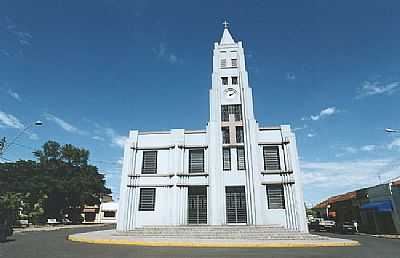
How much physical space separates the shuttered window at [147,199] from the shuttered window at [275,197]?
976 cm

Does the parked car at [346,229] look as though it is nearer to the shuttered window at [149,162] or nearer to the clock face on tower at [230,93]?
the clock face on tower at [230,93]

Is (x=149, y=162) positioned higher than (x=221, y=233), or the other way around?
(x=149, y=162)

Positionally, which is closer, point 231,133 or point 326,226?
point 231,133

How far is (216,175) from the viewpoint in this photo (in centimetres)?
2319

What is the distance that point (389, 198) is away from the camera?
29.1m

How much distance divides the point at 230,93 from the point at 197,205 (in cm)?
1106

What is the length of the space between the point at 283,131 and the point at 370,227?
1934cm

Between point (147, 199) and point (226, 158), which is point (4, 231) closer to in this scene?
point (147, 199)

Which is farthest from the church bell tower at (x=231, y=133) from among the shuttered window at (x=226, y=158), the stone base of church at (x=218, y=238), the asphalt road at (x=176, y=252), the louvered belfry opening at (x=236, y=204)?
the asphalt road at (x=176, y=252)

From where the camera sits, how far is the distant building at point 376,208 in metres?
28.5

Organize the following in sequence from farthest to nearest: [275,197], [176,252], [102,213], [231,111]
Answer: [102,213] < [231,111] < [275,197] < [176,252]

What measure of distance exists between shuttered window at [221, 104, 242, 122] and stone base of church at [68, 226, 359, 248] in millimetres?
9912

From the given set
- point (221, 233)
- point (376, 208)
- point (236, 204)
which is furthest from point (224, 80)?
point (376, 208)

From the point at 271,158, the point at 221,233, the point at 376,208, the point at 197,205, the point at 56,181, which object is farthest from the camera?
the point at 56,181
